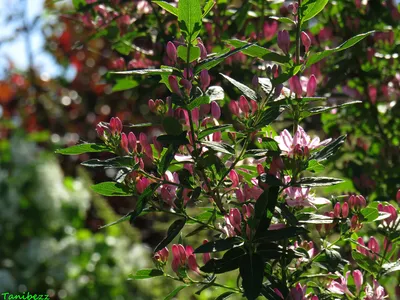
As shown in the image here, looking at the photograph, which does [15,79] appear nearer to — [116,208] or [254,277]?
[116,208]

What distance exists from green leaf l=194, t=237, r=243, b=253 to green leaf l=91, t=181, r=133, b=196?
0.17 metres

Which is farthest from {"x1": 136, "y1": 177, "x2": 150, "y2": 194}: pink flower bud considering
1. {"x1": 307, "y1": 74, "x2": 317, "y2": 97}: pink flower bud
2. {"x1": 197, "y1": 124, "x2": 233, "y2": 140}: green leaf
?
{"x1": 307, "y1": 74, "x2": 317, "y2": 97}: pink flower bud

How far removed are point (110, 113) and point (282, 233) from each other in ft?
18.6

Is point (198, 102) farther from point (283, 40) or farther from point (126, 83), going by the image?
point (126, 83)

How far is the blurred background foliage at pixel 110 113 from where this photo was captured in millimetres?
1969

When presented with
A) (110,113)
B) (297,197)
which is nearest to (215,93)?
(297,197)

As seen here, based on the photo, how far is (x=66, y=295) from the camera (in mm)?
4594

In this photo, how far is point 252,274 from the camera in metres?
1.18

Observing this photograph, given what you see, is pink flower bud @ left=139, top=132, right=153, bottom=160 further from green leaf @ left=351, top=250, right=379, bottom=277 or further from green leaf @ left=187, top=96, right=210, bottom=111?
green leaf @ left=351, top=250, right=379, bottom=277

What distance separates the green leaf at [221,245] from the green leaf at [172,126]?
0.20 m

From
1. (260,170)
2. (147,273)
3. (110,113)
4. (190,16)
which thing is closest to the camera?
(190,16)

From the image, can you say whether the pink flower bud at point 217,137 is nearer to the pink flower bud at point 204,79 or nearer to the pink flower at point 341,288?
the pink flower bud at point 204,79

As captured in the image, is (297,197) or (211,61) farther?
(297,197)

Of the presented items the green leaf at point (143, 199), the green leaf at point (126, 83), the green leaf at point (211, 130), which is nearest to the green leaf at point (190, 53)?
the green leaf at point (211, 130)
